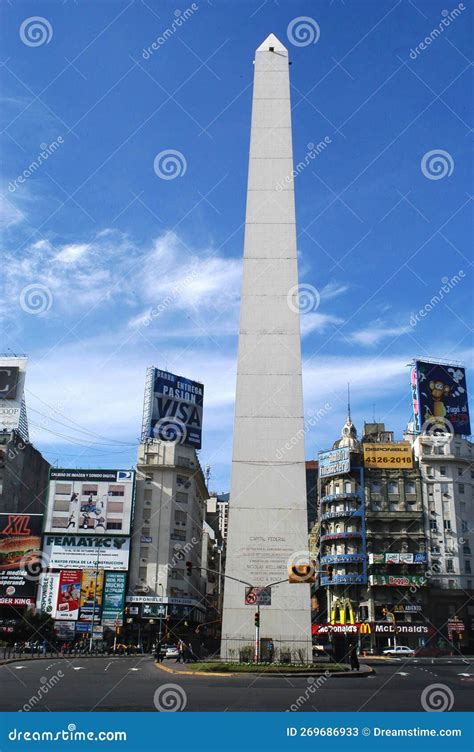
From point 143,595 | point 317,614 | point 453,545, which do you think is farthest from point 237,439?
point 317,614

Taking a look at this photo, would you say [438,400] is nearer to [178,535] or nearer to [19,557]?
[178,535]

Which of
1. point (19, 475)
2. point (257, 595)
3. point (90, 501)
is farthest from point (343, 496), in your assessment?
point (257, 595)

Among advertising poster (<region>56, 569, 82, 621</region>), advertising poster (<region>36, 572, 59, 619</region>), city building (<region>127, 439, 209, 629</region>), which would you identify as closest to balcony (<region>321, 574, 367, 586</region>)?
city building (<region>127, 439, 209, 629</region>)

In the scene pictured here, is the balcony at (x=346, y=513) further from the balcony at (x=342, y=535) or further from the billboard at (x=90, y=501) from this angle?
the billboard at (x=90, y=501)

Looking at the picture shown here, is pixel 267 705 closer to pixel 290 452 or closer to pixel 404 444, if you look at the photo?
pixel 290 452

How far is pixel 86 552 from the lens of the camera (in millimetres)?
70875

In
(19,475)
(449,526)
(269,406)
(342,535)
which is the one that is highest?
(19,475)

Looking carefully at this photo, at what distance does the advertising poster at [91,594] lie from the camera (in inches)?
2650

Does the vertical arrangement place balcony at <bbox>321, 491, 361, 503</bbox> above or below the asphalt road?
above

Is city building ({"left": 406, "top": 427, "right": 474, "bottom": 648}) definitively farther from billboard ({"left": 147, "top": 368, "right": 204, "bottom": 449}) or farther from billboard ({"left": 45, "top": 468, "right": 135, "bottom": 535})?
billboard ({"left": 45, "top": 468, "right": 135, "bottom": 535})

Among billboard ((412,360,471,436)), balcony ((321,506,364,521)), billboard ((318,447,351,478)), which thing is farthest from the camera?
billboard ((412,360,471,436))

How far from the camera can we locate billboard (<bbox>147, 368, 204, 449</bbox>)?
7775cm

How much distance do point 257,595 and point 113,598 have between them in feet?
142

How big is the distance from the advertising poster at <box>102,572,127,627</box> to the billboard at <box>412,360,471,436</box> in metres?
36.8
